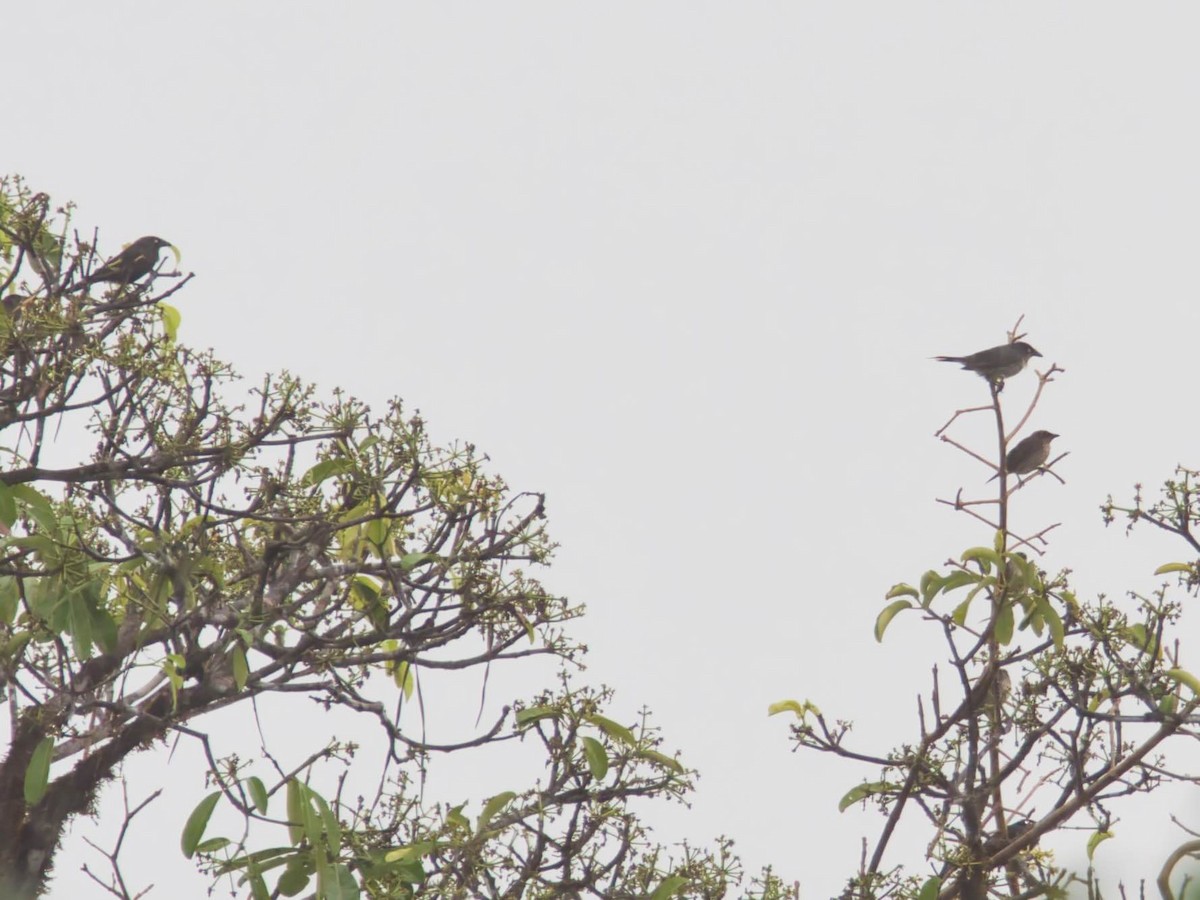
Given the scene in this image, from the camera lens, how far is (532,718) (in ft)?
11.8

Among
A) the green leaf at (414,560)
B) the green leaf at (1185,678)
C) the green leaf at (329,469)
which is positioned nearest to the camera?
the green leaf at (1185,678)

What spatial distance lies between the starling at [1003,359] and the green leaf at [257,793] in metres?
2.90

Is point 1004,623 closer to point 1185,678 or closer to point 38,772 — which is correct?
point 1185,678

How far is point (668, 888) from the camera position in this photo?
3533 mm

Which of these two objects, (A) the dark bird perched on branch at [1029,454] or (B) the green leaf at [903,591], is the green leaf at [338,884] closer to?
(B) the green leaf at [903,591]

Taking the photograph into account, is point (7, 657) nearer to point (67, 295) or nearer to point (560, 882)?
point (67, 295)

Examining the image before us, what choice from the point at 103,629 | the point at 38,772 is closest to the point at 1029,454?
the point at 103,629

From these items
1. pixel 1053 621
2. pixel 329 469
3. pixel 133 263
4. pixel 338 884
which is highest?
pixel 133 263

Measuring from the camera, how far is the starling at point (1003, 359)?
476 cm

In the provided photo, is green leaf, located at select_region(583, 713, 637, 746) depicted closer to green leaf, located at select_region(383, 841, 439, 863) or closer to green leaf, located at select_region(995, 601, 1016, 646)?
green leaf, located at select_region(383, 841, 439, 863)

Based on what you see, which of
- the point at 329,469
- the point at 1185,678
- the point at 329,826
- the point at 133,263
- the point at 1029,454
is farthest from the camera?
the point at 133,263

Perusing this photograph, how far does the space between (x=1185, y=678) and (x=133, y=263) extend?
3.37 meters

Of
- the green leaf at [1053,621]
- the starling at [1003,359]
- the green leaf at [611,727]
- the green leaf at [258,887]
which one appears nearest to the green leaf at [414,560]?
the green leaf at [611,727]

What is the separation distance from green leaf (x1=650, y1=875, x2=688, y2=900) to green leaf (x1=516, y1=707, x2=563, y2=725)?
541 mm
